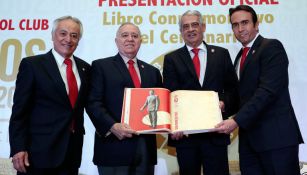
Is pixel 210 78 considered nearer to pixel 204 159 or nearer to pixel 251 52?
pixel 251 52

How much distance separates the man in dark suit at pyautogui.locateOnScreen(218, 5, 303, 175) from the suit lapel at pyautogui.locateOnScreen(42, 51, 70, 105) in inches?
37.9

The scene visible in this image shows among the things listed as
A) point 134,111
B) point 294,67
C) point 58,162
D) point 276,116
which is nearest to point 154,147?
point 134,111

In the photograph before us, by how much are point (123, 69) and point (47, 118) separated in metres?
0.58

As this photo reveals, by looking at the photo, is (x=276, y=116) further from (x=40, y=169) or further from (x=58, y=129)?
(x=40, y=169)

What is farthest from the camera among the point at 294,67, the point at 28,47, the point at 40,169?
the point at 28,47

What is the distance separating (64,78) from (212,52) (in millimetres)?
1061

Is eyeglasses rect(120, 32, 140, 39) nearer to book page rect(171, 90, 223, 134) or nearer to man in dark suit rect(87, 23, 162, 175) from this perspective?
man in dark suit rect(87, 23, 162, 175)

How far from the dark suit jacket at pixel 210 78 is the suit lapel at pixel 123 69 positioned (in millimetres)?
349

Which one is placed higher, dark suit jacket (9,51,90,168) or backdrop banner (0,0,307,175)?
backdrop banner (0,0,307,175)

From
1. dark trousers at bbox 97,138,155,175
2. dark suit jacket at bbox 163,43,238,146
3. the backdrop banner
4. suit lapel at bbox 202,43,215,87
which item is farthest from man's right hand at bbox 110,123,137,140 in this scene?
the backdrop banner

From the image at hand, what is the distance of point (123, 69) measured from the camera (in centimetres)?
215

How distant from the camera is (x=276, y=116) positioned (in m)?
1.99

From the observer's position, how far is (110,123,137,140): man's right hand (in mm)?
1872

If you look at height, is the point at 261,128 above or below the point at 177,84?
below
